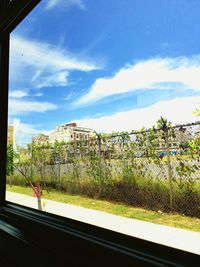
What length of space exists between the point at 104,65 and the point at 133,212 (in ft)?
3.55

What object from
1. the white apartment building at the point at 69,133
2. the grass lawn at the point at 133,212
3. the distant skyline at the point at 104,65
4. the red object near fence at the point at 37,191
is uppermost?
the distant skyline at the point at 104,65

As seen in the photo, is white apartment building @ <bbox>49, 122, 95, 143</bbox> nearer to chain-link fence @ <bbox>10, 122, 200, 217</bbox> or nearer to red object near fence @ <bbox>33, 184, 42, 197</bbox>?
chain-link fence @ <bbox>10, 122, 200, 217</bbox>

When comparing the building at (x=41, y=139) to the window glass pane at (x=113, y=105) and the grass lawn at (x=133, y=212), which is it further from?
the grass lawn at (x=133, y=212)

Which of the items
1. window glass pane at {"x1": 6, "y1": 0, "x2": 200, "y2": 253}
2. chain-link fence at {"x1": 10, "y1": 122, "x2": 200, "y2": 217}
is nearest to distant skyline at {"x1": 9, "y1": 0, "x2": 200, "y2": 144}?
window glass pane at {"x1": 6, "y1": 0, "x2": 200, "y2": 253}

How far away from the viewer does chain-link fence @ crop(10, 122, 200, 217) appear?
175 cm

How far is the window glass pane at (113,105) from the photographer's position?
125cm

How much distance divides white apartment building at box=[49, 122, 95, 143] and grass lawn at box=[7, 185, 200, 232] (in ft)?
1.56

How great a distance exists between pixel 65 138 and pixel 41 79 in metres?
0.56

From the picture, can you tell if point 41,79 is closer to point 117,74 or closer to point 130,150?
point 117,74

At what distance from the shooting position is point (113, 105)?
1.63 m

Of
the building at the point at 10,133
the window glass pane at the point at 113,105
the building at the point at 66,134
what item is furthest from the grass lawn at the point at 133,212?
the building at the point at 66,134

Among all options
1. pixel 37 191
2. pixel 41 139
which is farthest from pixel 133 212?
pixel 41 139

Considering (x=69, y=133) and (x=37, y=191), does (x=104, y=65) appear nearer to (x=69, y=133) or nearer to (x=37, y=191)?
(x=69, y=133)

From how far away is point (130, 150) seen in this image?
8.48 feet
